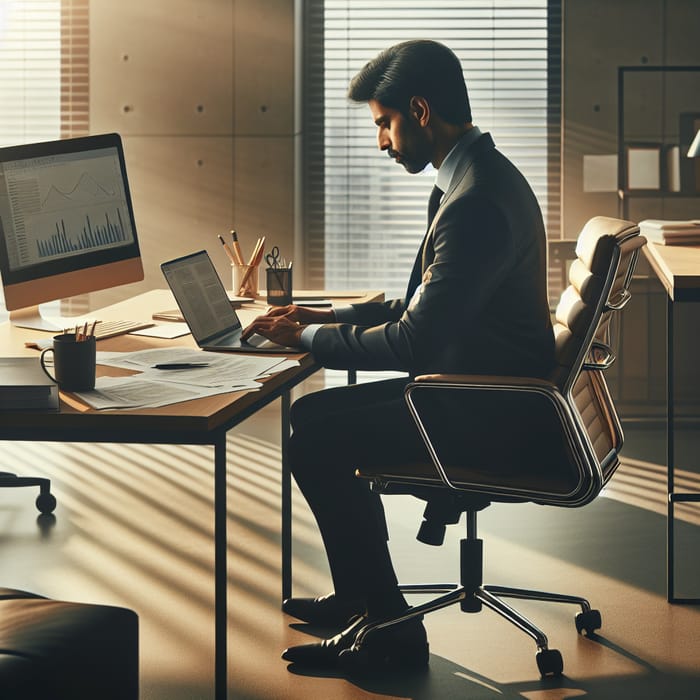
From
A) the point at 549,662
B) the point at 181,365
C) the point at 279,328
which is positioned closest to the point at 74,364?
the point at 181,365

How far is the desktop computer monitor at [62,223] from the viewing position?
3.02 metres

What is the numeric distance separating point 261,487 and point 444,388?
2087 millimetres

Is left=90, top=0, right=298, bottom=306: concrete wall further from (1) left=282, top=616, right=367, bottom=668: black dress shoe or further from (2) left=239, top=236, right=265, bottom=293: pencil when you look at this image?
(1) left=282, top=616, right=367, bottom=668: black dress shoe

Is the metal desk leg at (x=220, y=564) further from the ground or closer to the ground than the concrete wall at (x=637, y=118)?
closer to the ground

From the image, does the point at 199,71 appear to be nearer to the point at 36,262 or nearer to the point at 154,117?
the point at 154,117

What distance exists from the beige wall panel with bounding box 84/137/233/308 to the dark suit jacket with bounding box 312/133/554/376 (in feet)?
9.80

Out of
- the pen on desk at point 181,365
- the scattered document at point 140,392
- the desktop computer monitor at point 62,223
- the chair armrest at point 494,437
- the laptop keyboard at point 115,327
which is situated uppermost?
the desktop computer monitor at point 62,223

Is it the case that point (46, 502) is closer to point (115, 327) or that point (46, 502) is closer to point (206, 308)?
point (115, 327)

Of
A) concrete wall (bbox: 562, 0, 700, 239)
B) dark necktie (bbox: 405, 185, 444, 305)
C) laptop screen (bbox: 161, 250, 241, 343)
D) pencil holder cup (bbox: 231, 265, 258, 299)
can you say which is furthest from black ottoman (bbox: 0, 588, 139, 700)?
concrete wall (bbox: 562, 0, 700, 239)

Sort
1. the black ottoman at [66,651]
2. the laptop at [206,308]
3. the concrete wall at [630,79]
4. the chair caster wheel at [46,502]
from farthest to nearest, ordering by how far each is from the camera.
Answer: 1. the concrete wall at [630,79]
2. the chair caster wheel at [46,502]
3. the laptop at [206,308]
4. the black ottoman at [66,651]

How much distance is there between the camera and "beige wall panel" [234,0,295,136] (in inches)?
213

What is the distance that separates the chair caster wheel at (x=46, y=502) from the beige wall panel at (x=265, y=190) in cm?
195

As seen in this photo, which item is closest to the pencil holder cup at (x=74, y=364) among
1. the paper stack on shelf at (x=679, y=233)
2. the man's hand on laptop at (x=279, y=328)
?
the man's hand on laptop at (x=279, y=328)

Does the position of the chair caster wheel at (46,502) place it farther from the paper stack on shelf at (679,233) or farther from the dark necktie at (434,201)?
the paper stack on shelf at (679,233)
